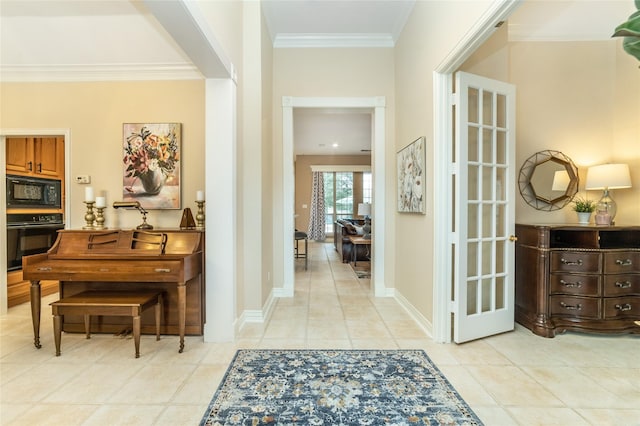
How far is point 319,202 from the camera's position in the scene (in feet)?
35.7

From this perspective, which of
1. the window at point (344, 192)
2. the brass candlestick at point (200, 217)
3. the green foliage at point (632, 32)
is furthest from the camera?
the window at point (344, 192)

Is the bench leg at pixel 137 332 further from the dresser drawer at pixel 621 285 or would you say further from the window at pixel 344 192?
the window at pixel 344 192

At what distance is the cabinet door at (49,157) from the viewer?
405cm

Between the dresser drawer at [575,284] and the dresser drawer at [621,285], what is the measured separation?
0.09 metres

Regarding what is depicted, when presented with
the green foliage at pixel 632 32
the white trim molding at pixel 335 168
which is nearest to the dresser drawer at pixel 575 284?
the green foliage at pixel 632 32

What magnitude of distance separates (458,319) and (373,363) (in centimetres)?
88

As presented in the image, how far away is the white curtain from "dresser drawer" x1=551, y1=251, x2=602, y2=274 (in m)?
8.33

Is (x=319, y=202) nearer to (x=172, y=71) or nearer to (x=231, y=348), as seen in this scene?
(x=172, y=71)

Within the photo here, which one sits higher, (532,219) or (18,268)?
(532,219)

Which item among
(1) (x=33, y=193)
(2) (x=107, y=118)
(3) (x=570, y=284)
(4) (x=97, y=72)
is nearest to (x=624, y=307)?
(3) (x=570, y=284)

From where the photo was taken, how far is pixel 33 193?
3.81 m

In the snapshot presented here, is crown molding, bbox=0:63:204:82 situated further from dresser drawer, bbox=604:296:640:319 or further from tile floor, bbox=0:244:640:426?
dresser drawer, bbox=604:296:640:319

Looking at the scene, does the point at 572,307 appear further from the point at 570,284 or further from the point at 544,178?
the point at 544,178

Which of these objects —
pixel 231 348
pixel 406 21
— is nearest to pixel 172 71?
pixel 406 21
